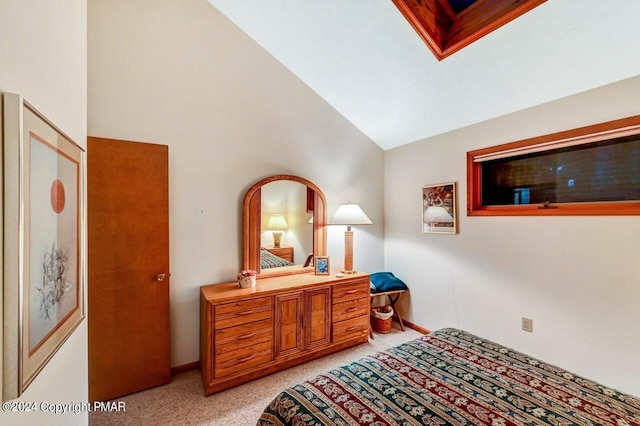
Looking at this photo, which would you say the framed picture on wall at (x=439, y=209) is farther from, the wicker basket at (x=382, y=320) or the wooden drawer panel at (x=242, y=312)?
the wooden drawer panel at (x=242, y=312)

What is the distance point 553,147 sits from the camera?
2.23 meters

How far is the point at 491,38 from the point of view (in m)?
1.94

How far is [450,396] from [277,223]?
207 centimetres

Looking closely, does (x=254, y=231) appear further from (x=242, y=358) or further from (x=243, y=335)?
(x=242, y=358)

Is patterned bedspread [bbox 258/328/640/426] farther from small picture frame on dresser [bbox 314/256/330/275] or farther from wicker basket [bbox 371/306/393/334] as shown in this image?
wicker basket [bbox 371/306/393/334]

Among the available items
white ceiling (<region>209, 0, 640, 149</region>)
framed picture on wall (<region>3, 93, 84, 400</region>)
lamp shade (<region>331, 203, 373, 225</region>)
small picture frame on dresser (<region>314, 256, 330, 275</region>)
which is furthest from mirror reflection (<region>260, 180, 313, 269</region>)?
framed picture on wall (<region>3, 93, 84, 400</region>)

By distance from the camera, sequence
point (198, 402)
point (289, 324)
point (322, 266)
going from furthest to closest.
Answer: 1. point (322, 266)
2. point (289, 324)
3. point (198, 402)

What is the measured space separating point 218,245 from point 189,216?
0.37 m

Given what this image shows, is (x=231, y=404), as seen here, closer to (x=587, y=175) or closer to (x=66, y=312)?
(x=66, y=312)

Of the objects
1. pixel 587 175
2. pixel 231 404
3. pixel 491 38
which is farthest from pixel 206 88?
pixel 587 175

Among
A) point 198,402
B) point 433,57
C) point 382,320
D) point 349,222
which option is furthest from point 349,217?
point 198,402

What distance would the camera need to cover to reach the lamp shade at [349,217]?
306cm

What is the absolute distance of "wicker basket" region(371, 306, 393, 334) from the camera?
10.5 ft

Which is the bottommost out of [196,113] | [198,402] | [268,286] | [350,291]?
[198,402]
